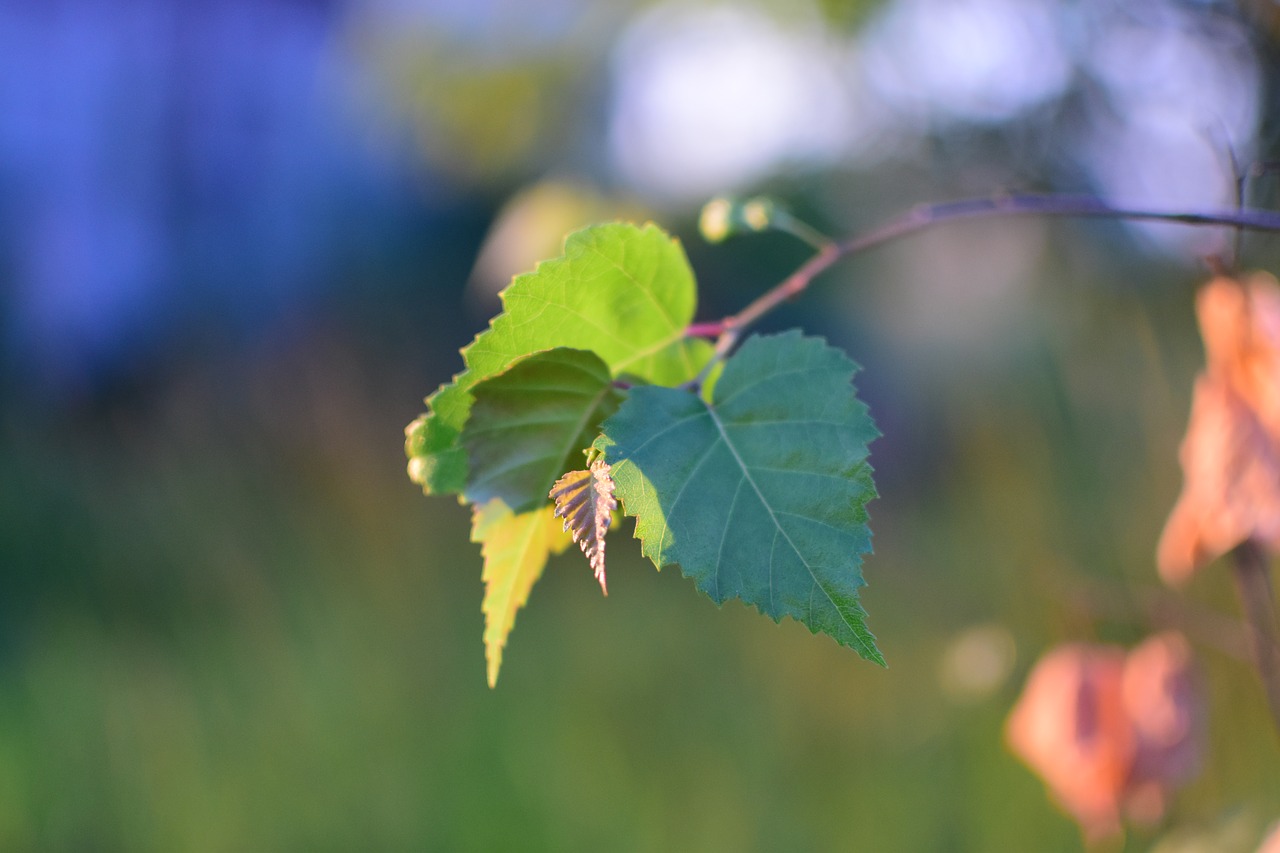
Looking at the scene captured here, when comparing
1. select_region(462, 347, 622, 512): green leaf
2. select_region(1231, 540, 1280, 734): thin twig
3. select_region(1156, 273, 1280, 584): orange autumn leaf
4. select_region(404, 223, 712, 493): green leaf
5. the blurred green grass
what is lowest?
the blurred green grass

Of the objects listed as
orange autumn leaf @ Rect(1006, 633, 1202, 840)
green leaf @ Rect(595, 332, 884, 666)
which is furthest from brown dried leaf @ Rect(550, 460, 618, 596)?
orange autumn leaf @ Rect(1006, 633, 1202, 840)

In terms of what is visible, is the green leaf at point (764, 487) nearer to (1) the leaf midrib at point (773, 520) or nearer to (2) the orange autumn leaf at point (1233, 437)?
(1) the leaf midrib at point (773, 520)

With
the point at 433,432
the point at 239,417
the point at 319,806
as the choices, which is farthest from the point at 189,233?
the point at 433,432

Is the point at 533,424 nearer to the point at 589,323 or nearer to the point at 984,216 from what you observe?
the point at 589,323

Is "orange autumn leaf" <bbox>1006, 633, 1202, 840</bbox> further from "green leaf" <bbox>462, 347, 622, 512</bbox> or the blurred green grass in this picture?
"green leaf" <bbox>462, 347, 622, 512</bbox>

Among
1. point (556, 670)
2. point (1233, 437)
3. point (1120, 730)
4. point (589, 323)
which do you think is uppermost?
point (589, 323)

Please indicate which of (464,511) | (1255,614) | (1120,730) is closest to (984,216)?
(1255,614)
